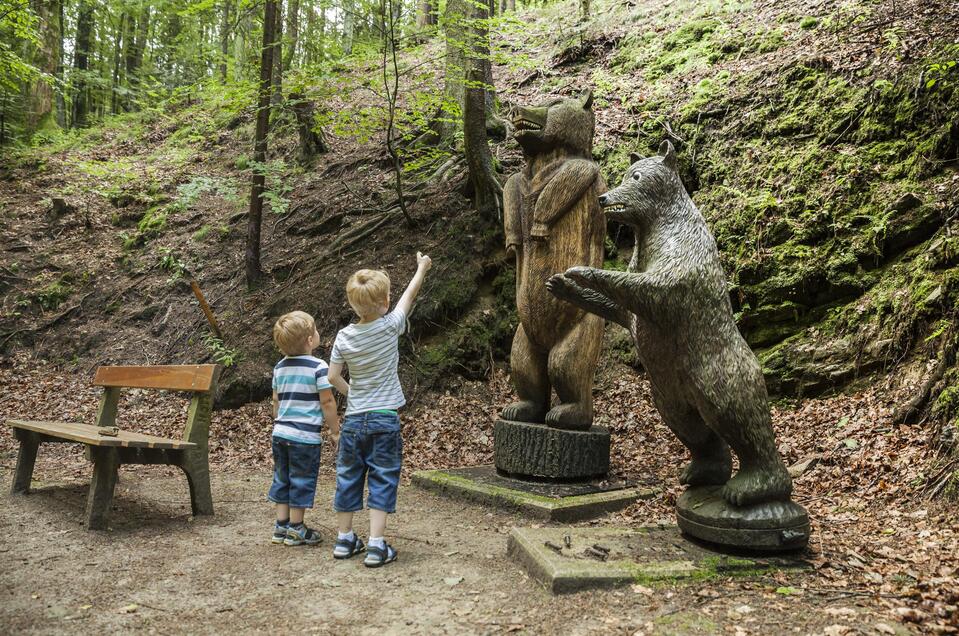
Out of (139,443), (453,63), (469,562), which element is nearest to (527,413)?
(469,562)

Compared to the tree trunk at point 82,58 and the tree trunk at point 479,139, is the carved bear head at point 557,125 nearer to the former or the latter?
the tree trunk at point 479,139

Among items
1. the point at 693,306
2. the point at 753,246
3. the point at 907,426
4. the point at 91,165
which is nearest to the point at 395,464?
the point at 693,306

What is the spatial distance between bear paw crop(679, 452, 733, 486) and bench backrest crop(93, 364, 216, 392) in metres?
3.46

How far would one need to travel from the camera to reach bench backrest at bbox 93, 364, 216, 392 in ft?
15.6

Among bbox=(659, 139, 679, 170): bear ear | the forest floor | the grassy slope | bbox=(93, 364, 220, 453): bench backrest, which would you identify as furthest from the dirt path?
the grassy slope

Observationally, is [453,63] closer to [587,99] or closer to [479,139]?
[479,139]

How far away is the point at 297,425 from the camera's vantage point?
13.5 feet

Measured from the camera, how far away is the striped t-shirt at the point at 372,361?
3775 mm

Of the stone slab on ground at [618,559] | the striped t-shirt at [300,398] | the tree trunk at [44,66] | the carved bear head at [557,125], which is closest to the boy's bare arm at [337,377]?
the striped t-shirt at [300,398]

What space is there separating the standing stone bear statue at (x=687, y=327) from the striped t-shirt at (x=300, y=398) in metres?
1.70

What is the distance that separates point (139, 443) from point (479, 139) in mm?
5874

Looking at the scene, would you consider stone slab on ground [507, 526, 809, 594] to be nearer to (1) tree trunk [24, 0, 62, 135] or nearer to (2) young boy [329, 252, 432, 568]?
(2) young boy [329, 252, 432, 568]

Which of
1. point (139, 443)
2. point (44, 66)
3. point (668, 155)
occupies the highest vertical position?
point (44, 66)

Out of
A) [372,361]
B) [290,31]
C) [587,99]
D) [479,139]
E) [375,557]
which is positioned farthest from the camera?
[290,31]
